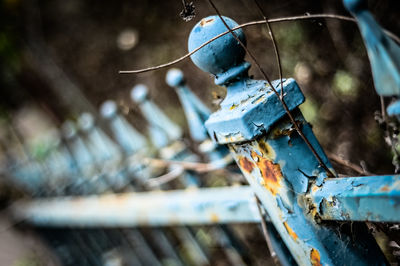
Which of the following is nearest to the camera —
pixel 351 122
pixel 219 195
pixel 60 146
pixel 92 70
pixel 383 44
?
pixel 383 44

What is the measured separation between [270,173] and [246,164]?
0.08 m

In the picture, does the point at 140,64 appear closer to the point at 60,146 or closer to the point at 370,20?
the point at 60,146

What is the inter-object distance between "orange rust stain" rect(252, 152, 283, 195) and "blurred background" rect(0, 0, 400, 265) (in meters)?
0.25

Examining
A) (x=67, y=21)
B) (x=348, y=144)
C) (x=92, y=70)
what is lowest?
(x=348, y=144)

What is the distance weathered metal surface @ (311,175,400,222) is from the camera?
56 cm

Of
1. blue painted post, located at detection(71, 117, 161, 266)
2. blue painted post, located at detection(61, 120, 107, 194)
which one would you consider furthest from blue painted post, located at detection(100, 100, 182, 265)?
blue painted post, located at detection(61, 120, 107, 194)

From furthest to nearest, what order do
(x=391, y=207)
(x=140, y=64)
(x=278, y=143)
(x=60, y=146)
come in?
(x=140, y=64), (x=60, y=146), (x=278, y=143), (x=391, y=207)

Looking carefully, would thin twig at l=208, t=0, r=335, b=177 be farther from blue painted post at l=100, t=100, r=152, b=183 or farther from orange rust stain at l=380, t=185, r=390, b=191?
blue painted post at l=100, t=100, r=152, b=183

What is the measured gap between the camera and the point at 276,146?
2.27 ft

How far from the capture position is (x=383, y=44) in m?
0.43

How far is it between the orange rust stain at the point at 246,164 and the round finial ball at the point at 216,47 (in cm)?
23

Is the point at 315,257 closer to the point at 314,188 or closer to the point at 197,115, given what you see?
the point at 314,188

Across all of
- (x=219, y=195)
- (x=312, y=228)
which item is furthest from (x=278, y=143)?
(x=219, y=195)

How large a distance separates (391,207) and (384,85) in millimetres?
243
